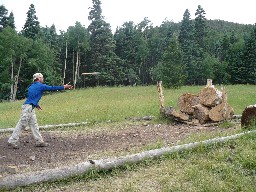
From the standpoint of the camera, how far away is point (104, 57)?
57.8 meters

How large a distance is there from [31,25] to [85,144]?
49681 mm

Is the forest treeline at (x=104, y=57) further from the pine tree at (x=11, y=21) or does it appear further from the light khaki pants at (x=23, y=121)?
the light khaki pants at (x=23, y=121)

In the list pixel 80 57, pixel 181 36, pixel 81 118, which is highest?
pixel 181 36

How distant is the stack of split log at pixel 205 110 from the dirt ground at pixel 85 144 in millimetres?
734

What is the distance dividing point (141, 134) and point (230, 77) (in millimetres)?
51738

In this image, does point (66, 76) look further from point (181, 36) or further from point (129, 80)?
point (181, 36)

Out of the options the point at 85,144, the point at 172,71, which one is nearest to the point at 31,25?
the point at 172,71

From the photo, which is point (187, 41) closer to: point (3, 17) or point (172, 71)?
point (172, 71)

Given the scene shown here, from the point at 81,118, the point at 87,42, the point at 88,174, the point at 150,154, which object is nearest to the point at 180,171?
the point at 150,154

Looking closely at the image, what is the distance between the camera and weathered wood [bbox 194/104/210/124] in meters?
14.6

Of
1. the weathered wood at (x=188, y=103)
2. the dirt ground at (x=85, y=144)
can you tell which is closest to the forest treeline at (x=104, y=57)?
the weathered wood at (x=188, y=103)

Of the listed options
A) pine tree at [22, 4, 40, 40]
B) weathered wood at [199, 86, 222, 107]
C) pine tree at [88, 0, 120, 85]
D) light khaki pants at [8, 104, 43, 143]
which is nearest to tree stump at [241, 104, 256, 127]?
weathered wood at [199, 86, 222, 107]

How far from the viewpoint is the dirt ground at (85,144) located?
9.19 m

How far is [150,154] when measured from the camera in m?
8.67
